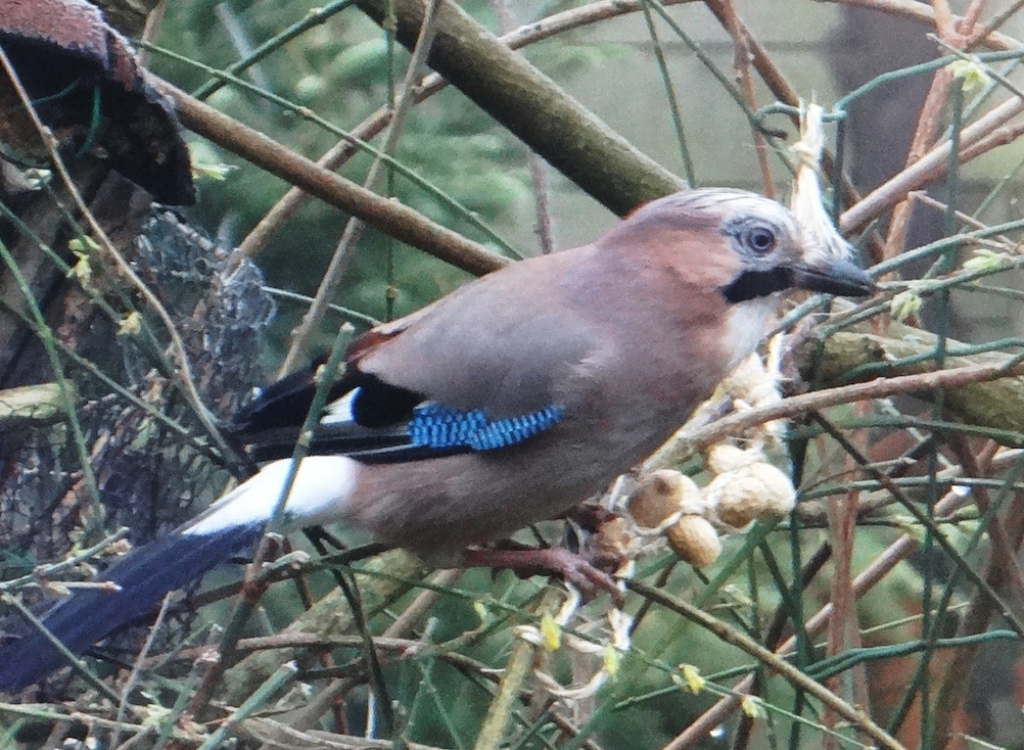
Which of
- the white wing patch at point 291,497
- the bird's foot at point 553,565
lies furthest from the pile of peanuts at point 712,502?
the white wing patch at point 291,497

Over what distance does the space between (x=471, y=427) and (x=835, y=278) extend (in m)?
0.37

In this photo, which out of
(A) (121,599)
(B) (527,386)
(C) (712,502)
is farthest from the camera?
(B) (527,386)

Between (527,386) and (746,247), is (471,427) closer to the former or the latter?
(527,386)

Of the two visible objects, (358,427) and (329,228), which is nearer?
(358,427)

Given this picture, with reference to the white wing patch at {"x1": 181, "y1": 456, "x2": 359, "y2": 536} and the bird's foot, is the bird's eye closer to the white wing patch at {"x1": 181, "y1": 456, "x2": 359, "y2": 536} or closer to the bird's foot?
the bird's foot

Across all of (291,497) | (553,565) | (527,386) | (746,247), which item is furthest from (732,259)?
(291,497)

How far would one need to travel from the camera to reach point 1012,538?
133cm

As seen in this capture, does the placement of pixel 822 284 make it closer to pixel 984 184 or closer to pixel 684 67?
pixel 984 184

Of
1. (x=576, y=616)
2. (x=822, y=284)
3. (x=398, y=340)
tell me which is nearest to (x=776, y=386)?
(x=822, y=284)

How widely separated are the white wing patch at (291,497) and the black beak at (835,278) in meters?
0.48

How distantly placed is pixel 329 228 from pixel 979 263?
1.51 meters

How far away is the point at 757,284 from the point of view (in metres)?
1.08

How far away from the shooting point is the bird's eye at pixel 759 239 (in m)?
1.06

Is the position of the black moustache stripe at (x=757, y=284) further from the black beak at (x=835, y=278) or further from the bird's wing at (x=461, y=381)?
the bird's wing at (x=461, y=381)
